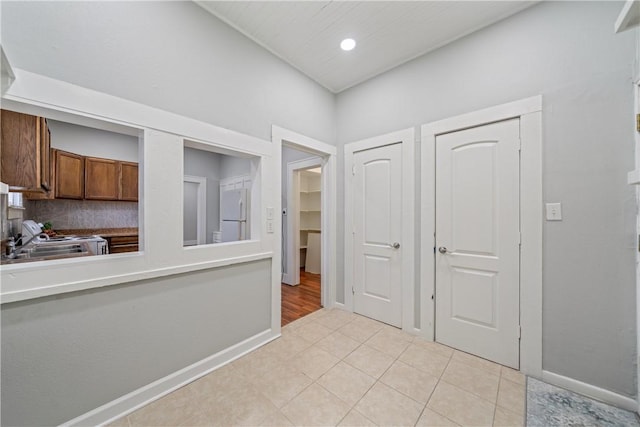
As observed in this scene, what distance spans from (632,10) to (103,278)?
284 centimetres

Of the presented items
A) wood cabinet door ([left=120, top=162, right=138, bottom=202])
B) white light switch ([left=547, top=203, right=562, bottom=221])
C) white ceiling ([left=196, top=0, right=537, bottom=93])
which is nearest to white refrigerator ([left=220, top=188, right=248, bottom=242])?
wood cabinet door ([left=120, top=162, right=138, bottom=202])

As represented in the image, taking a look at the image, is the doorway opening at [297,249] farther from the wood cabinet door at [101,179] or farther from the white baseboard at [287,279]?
the wood cabinet door at [101,179]

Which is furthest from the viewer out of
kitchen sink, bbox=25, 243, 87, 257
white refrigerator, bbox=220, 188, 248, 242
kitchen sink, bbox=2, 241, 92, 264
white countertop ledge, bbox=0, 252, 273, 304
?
white refrigerator, bbox=220, 188, 248, 242

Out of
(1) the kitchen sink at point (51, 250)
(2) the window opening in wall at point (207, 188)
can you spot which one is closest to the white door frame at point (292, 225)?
(2) the window opening in wall at point (207, 188)

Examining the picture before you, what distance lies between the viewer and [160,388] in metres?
1.57

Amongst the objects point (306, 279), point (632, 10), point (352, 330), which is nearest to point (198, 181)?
point (306, 279)

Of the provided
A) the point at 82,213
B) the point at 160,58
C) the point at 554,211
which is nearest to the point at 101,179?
the point at 82,213

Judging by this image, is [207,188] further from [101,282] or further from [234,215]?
[101,282]

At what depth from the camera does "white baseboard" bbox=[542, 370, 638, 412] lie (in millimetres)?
1450

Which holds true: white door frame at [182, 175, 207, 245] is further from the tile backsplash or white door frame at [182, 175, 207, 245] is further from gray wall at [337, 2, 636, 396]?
gray wall at [337, 2, 636, 396]

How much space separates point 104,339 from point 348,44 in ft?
9.63

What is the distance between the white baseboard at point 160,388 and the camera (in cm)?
134

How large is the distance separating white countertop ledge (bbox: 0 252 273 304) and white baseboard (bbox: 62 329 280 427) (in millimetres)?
714

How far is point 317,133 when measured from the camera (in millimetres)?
2785
